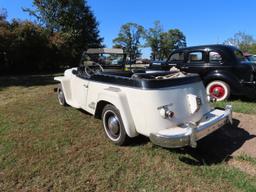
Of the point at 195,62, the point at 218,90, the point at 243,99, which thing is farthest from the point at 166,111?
the point at 243,99

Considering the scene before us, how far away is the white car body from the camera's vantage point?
9.40 ft

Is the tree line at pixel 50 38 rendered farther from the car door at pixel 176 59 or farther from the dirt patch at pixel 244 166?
the dirt patch at pixel 244 166

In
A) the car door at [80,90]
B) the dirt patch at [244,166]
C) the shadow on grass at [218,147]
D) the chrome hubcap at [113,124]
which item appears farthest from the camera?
the car door at [80,90]

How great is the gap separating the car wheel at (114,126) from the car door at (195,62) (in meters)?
4.24

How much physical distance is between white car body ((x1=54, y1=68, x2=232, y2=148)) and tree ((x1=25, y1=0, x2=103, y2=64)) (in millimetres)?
22261

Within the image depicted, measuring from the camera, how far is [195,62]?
6.99m

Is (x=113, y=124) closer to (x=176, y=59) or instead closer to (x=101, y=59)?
(x=101, y=59)

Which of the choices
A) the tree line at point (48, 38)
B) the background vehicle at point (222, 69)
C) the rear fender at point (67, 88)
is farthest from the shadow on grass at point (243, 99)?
the tree line at point (48, 38)

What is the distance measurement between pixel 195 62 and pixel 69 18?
877 inches

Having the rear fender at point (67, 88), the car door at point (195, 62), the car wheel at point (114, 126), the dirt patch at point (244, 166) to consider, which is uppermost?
the car door at point (195, 62)

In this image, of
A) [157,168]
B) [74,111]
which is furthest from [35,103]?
[157,168]

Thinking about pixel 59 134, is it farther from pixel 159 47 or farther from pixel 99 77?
pixel 159 47

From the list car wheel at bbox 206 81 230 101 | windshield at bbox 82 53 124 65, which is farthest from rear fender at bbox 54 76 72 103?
car wheel at bbox 206 81 230 101

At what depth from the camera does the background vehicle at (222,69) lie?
19.4 ft
